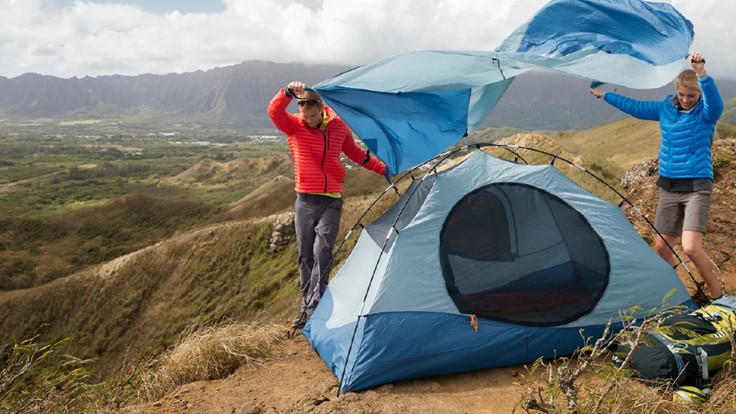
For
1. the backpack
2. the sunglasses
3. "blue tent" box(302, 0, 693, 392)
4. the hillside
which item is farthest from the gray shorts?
the sunglasses

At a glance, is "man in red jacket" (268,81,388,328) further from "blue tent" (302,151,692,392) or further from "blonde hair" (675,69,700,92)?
"blonde hair" (675,69,700,92)

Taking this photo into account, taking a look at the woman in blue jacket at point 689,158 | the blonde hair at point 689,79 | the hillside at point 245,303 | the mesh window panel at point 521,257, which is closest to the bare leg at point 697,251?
the woman in blue jacket at point 689,158

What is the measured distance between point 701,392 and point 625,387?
0.78 m

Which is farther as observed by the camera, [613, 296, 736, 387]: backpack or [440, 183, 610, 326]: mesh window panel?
[440, 183, 610, 326]: mesh window panel

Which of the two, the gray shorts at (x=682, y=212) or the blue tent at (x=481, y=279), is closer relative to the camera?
the blue tent at (x=481, y=279)

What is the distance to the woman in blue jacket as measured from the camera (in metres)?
4.70

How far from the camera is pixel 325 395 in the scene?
4.41 metres

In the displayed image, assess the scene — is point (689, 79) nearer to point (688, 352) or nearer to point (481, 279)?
point (688, 352)

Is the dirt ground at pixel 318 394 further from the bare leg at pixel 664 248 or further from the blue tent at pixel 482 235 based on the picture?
the bare leg at pixel 664 248

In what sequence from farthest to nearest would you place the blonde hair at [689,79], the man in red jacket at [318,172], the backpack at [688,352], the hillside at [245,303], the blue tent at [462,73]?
the man in red jacket at [318,172] → the blue tent at [462,73] → the blonde hair at [689,79] → the hillside at [245,303] → the backpack at [688,352]

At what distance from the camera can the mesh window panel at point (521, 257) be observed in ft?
16.6

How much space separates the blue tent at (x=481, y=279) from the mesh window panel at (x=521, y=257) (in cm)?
1

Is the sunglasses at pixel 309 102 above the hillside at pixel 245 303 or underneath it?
above

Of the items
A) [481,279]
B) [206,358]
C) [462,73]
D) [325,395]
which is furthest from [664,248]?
[206,358]
